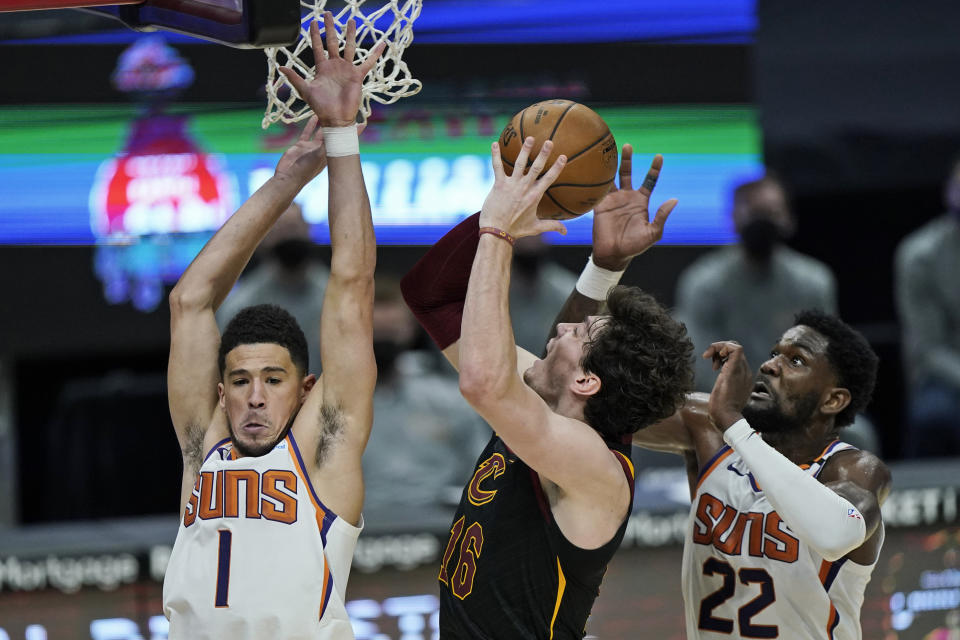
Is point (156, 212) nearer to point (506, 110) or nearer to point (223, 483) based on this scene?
point (506, 110)

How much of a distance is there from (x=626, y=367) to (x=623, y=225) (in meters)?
0.74

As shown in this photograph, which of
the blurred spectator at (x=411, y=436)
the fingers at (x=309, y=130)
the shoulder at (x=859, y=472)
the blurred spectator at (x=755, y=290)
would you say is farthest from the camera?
the blurred spectator at (x=755, y=290)

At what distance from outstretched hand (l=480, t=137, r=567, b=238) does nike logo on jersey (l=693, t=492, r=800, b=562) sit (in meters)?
1.18

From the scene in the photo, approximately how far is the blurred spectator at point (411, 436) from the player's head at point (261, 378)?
278 centimetres

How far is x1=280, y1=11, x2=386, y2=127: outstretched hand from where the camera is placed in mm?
4102

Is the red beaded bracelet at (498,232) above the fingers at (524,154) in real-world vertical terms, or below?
below

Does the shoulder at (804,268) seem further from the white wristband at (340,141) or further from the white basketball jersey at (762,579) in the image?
the white wristband at (340,141)

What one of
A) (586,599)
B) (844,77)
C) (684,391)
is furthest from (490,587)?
(844,77)

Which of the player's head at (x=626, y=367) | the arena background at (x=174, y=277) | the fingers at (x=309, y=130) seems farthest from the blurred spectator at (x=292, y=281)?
the player's head at (x=626, y=367)

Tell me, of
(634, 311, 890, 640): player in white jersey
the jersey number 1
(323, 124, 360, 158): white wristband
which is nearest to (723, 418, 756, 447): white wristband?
(634, 311, 890, 640): player in white jersey

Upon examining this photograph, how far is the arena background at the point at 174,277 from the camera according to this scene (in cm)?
606

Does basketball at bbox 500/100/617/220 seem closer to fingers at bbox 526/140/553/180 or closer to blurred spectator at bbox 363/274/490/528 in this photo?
fingers at bbox 526/140/553/180

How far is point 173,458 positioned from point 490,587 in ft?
16.3

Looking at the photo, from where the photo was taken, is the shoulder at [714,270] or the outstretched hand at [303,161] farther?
the shoulder at [714,270]
